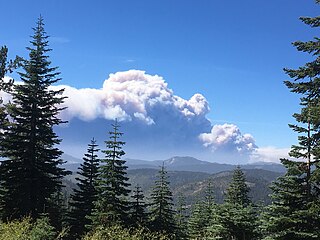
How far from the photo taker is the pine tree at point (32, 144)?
27.5 m

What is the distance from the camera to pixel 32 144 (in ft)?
93.7

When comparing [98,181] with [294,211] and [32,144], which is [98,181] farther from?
[294,211]

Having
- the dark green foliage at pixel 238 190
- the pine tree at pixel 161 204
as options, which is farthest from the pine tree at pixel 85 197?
the dark green foliage at pixel 238 190

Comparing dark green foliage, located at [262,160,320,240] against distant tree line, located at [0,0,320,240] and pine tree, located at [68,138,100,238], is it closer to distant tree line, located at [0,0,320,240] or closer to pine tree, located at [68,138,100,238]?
distant tree line, located at [0,0,320,240]

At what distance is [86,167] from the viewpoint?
3750cm

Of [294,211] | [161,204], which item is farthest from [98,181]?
[294,211]

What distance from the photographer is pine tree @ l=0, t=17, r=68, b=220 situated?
27.5m

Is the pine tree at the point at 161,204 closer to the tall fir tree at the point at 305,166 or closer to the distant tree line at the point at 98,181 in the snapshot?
the distant tree line at the point at 98,181

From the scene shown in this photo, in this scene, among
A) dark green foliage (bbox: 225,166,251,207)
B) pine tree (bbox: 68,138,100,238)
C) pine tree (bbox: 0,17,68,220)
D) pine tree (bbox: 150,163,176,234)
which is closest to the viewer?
pine tree (bbox: 0,17,68,220)

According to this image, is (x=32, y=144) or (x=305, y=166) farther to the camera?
(x=32, y=144)

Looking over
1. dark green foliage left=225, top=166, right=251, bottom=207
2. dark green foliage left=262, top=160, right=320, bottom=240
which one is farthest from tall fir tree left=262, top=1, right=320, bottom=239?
dark green foliage left=225, top=166, right=251, bottom=207

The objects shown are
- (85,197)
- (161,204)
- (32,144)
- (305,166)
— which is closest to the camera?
(305,166)

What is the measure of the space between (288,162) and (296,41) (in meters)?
7.27

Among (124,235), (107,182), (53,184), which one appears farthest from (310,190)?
(53,184)
